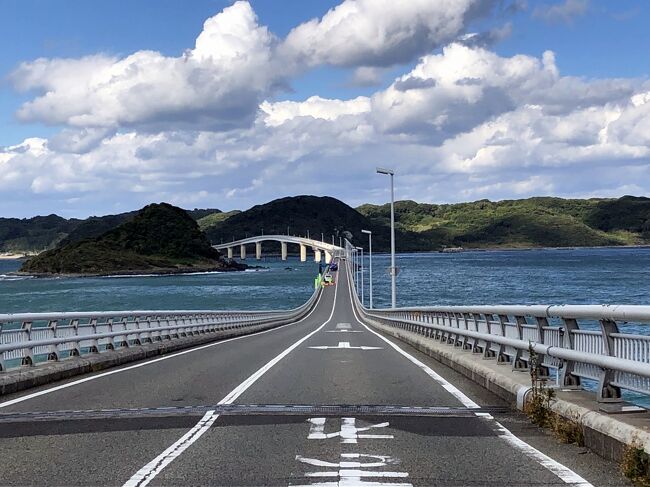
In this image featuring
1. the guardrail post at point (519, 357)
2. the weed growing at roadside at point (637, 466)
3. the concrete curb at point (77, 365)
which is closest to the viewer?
the weed growing at roadside at point (637, 466)

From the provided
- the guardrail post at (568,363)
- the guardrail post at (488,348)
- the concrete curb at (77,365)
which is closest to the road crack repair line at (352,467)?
the guardrail post at (568,363)

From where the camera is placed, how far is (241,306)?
11631cm

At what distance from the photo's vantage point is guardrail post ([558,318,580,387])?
10102 mm

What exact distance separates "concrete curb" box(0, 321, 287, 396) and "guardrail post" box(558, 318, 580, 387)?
27.5 feet

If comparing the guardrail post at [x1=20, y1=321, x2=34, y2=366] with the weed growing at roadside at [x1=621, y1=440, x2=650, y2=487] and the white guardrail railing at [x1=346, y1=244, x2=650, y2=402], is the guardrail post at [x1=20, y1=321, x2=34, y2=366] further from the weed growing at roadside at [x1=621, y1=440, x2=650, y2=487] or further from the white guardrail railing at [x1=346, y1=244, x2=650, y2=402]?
the weed growing at roadside at [x1=621, y1=440, x2=650, y2=487]

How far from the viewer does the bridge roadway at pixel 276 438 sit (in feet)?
24.5

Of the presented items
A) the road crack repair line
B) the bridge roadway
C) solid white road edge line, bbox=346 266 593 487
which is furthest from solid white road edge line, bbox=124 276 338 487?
solid white road edge line, bbox=346 266 593 487

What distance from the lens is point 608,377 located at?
28.6 feet

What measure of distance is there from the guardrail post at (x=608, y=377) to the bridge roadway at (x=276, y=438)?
0.77 metres

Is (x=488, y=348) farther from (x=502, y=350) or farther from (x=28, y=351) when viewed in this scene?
(x=28, y=351)

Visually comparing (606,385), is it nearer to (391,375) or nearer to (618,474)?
(618,474)

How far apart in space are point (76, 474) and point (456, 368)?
10.6 metres

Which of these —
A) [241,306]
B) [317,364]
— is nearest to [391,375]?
[317,364]

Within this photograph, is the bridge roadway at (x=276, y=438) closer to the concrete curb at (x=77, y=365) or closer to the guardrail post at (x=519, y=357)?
the concrete curb at (x=77, y=365)
